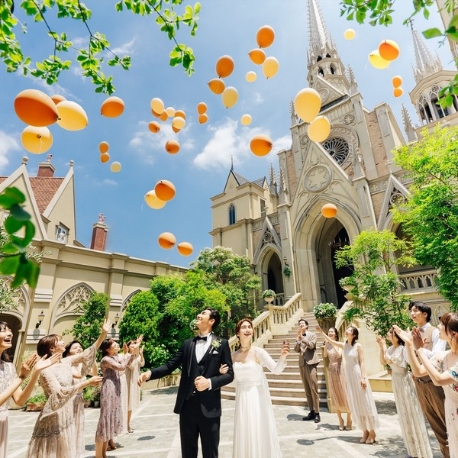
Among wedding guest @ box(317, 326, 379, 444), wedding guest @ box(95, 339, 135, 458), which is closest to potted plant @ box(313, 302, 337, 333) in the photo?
→ wedding guest @ box(317, 326, 379, 444)

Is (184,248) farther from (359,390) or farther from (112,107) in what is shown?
(359,390)

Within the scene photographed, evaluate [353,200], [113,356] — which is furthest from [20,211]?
[353,200]

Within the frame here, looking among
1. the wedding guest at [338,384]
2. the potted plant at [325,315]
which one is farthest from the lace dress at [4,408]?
the potted plant at [325,315]

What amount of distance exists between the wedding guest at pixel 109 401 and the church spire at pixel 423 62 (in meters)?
33.6

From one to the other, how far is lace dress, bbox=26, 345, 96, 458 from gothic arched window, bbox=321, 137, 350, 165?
19.4m

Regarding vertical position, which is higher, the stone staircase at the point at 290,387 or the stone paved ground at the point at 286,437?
the stone staircase at the point at 290,387

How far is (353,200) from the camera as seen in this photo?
16859 millimetres

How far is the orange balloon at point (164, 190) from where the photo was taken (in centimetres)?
495

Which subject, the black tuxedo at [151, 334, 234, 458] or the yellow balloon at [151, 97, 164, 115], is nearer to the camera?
the black tuxedo at [151, 334, 234, 458]

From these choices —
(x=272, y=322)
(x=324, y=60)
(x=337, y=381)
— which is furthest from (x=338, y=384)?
(x=324, y=60)

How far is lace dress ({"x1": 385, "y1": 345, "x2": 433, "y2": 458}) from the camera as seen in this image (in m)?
4.17

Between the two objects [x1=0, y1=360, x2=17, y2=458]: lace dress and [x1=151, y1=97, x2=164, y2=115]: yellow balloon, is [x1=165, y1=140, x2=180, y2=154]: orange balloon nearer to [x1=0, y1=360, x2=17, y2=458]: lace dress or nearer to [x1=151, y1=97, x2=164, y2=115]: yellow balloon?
[x1=151, y1=97, x2=164, y2=115]: yellow balloon

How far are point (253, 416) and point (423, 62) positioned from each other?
3535 centimetres

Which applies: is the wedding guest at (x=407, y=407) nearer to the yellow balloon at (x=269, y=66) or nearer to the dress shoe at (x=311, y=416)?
the dress shoe at (x=311, y=416)
